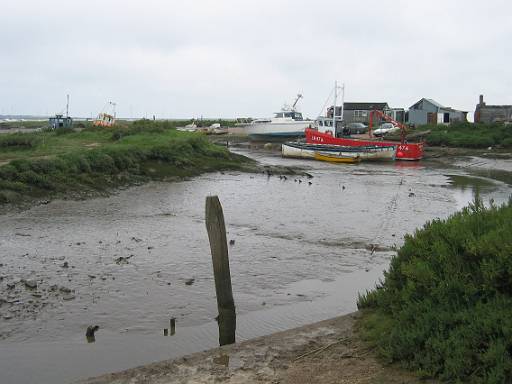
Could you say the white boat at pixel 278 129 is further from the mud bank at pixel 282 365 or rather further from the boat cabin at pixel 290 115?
the mud bank at pixel 282 365

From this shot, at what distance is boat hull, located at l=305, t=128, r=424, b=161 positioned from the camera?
43.8 meters

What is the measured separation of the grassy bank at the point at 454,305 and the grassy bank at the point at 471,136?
4502 cm

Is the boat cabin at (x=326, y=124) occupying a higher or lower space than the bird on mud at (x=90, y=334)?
higher

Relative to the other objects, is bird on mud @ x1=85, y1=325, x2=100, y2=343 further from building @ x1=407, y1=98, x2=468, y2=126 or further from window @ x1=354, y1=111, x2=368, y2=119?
window @ x1=354, y1=111, x2=368, y2=119

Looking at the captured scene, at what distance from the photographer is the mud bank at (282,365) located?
5.65 metres

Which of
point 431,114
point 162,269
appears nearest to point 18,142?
point 162,269

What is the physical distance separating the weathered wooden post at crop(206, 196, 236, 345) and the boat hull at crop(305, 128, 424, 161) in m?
37.7

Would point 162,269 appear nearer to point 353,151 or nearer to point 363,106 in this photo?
point 353,151

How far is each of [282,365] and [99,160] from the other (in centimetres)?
1841

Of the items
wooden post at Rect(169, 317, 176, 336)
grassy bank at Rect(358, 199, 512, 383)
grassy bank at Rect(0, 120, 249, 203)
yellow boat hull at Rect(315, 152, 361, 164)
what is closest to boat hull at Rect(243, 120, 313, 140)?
yellow boat hull at Rect(315, 152, 361, 164)

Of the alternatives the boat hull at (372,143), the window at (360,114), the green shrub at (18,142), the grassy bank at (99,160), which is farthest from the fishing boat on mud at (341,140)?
the window at (360,114)

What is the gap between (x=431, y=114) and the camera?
70500 mm

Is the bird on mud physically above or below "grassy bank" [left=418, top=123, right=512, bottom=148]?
below

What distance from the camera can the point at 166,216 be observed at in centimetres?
1731
